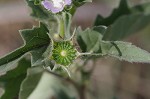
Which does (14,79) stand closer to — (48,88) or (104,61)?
(48,88)

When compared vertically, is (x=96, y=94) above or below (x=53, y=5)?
below

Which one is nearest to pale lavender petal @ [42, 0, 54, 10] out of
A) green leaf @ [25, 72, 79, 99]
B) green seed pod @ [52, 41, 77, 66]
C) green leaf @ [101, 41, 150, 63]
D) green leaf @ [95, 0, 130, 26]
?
green seed pod @ [52, 41, 77, 66]

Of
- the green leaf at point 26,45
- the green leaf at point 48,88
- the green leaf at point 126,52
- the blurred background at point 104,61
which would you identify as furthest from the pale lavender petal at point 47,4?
the blurred background at point 104,61

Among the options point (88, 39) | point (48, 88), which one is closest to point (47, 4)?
point (88, 39)

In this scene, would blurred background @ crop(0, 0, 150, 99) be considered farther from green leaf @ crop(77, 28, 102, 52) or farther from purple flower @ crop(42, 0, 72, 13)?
purple flower @ crop(42, 0, 72, 13)

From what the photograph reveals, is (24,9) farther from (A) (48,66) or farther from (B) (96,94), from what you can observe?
(A) (48,66)

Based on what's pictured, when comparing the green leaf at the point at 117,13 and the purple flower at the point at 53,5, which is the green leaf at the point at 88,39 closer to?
the purple flower at the point at 53,5

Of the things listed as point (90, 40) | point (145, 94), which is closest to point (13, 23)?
point (145, 94)
